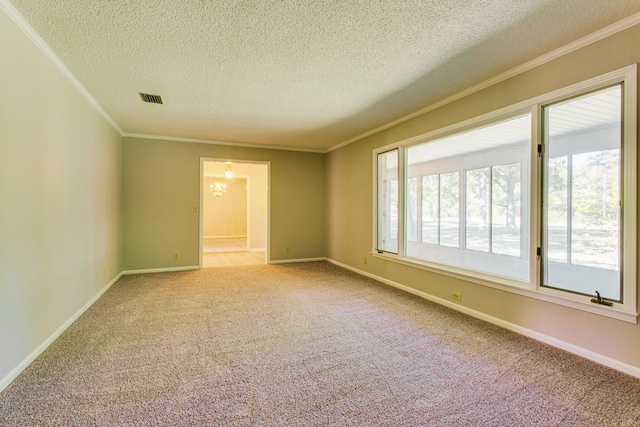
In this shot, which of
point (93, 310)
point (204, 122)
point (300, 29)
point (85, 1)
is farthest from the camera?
point (204, 122)

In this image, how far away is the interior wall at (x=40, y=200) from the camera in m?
1.97

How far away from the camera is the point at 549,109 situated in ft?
8.75

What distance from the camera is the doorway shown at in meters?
6.60

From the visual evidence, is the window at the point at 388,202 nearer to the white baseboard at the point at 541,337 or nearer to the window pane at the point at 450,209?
the white baseboard at the point at 541,337

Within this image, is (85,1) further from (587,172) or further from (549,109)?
(587,172)

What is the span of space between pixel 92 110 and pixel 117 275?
9.14 ft

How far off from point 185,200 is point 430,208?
570 centimetres

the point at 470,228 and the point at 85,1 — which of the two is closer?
the point at 85,1

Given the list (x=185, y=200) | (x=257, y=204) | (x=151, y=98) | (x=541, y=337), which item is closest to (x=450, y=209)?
(x=541, y=337)

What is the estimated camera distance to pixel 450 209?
22.0 feet

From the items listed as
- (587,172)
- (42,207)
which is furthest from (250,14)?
(587,172)

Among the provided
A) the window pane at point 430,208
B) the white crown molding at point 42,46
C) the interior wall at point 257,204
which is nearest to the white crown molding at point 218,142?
the white crown molding at point 42,46

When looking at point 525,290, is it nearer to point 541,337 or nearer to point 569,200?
point 541,337

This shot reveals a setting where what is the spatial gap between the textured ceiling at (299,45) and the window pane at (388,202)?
3.41ft
